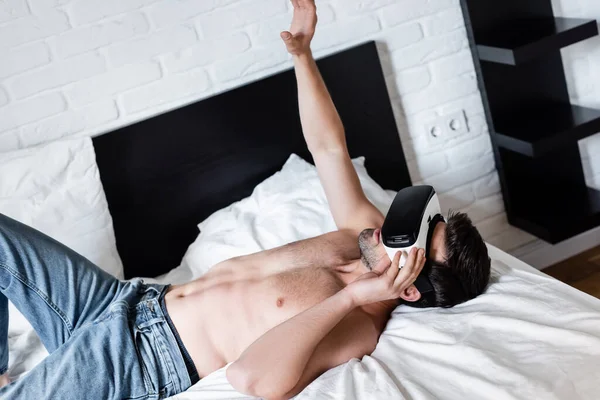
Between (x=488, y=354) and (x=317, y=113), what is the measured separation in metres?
0.83

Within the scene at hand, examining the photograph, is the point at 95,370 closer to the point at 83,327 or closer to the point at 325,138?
the point at 83,327

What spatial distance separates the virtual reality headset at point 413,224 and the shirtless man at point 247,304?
2 cm

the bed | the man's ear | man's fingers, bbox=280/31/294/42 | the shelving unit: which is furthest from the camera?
the shelving unit

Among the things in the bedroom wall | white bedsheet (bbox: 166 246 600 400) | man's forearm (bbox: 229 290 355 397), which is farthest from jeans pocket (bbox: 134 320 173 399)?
the bedroom wall

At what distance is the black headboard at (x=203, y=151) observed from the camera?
220 centimetres

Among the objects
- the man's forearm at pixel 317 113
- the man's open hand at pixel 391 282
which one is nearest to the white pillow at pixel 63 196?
the man's forearm at pixel 317 113

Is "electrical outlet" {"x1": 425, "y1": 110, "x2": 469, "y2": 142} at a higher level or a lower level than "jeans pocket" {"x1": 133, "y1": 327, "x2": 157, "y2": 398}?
higher

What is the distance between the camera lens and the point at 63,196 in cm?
209

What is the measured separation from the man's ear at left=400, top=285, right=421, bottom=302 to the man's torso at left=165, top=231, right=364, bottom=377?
171 mm

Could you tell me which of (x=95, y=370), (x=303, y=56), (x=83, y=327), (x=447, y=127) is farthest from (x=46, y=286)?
(x=447, y=127)

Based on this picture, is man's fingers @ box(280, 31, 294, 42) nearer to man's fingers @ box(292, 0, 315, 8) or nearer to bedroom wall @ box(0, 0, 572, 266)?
man's fingers @ box(292, 0, 315, 8)

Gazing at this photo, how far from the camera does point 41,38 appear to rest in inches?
82.9

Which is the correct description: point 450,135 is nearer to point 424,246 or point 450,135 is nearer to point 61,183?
point 424,246

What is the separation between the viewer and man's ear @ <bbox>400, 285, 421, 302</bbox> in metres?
1.56
